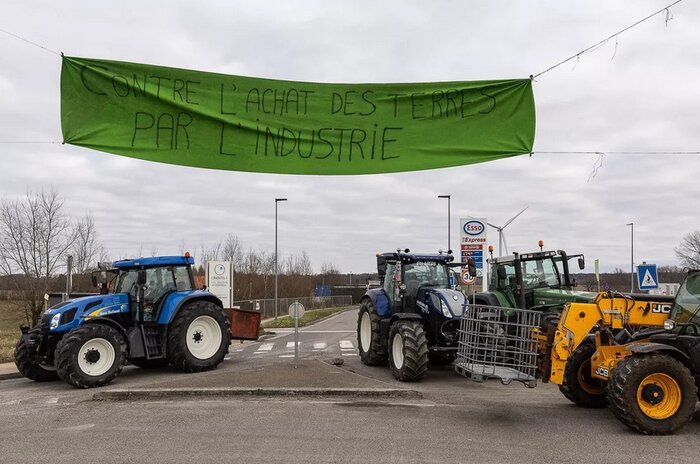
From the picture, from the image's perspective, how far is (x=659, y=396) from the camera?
777cm

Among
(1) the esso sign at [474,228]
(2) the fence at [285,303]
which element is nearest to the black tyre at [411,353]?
(1) the esso sign at [474,228]

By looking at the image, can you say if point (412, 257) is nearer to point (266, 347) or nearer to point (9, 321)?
point (266, 347)

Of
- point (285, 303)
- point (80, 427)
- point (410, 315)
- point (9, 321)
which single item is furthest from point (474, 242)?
point (285, 303)

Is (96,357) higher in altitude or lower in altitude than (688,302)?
lower

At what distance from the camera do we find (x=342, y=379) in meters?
11.5

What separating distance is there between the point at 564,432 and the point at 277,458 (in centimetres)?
367

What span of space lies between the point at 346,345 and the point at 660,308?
1266cm

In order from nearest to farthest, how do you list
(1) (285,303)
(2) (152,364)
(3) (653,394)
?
(3) (653,394)
(2) (152,364)
(1) (285,303)

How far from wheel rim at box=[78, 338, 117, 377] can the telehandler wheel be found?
929 centimetres

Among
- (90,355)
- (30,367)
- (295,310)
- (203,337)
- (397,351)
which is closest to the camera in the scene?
(90,355)

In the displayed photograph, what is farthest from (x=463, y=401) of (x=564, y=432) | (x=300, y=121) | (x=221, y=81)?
(x=221, y=81)

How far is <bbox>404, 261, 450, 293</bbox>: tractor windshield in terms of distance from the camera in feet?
45.2

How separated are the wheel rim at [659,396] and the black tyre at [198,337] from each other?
9.24m

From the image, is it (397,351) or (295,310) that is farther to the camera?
(295,310)
